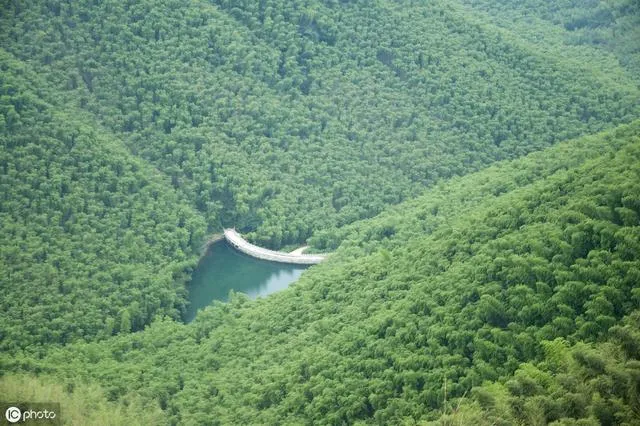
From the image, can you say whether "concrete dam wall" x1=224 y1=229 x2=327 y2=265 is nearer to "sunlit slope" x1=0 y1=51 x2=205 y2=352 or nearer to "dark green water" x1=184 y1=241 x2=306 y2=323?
"dark green water" x1=184 y1=241 x2=306 y2=323

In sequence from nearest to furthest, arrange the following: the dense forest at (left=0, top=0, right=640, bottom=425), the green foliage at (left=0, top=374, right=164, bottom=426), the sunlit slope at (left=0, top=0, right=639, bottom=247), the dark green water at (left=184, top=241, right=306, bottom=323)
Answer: the dense forest at (left=0, top=0, right=640, bottom=425), the green foliage at (left=0, top=374, right=164, bottom=426), the dark green water at (left=184, top=241, right=306, bottom=323), the sunlit slope at (left=0, top=0, right=639, bottom=247)

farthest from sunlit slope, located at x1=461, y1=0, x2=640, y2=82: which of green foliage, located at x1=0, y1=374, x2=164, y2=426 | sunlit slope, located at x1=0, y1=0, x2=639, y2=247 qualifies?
green foliage, located at x1=0, y1=374, x2=164, y2=426

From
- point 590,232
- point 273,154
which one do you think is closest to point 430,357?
point 590,232

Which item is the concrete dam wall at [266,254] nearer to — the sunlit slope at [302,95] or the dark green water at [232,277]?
the dark green water at [232,277]

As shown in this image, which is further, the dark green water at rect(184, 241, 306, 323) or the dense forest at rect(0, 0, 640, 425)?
the dark green water at rect(184, 241, 306, 323)

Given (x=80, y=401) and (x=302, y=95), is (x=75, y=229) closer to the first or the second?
(x=80, y=401)

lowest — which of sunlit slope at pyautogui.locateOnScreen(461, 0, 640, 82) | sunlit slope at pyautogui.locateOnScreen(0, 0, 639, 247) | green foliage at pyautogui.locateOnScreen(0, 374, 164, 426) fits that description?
green foliage at pyautogui.locateOnScreen(0, 374, 164, 426)

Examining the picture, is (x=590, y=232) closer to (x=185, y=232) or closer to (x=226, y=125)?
(x=185, y=232)
